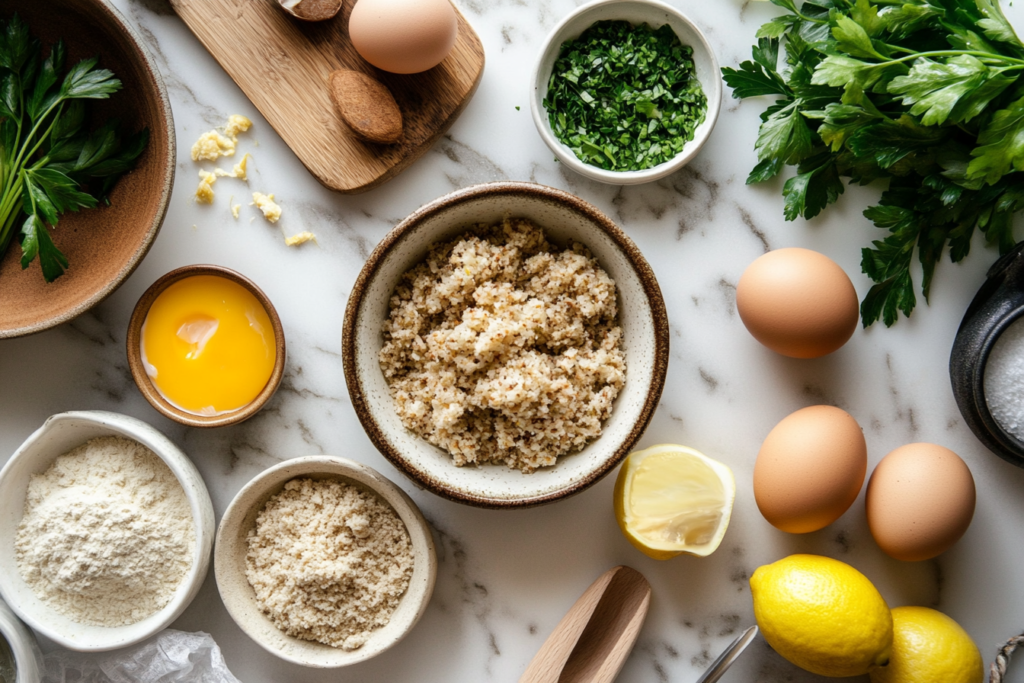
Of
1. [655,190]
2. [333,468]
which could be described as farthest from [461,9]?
[333,468]

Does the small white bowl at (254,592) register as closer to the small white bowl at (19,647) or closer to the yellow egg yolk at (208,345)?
the yellow egg yolk at (208,345)

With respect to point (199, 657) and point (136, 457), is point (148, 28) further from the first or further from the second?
point (199, 657)

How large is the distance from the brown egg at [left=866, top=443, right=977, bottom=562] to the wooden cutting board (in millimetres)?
1216

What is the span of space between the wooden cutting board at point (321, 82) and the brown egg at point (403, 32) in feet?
0.28

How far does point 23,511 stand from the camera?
1.52 metres

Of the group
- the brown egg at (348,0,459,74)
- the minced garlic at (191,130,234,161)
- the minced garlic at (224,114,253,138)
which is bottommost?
the minced garlic at (191,130,234,161)

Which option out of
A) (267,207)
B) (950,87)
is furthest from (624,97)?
(267,207)

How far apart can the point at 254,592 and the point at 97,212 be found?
887 mm

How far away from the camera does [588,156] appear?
1.53 metres

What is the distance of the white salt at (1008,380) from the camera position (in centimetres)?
140

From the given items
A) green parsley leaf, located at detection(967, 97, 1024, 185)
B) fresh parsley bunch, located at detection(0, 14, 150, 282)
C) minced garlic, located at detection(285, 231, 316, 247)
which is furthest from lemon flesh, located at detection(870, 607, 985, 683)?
fresh parsley bunch, located at detection(0, 14, 150, 282)

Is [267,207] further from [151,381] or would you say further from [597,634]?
[597,634]

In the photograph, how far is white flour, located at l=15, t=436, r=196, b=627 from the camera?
4.69 feet

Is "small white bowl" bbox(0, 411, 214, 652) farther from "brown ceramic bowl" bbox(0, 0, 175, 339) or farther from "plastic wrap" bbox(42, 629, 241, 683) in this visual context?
"brown ceramic bowl" bbox(0, 0, 175, 339)
